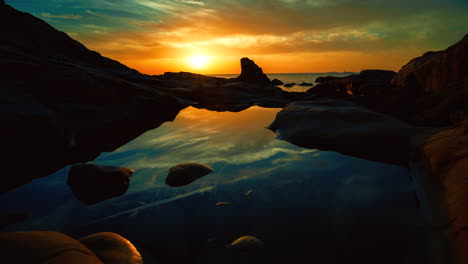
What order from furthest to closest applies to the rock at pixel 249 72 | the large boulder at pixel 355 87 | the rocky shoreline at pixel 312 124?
the rock at pixel 249 72
the large boulder at pixel 355 87
the rocky shoreline at pixel 312 124

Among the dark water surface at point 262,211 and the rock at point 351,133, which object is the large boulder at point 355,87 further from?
the dark water surface at point 262,211

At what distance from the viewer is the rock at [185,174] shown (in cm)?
446

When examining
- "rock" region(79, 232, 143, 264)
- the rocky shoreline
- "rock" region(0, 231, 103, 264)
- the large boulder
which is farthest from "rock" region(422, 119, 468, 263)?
the large boulder

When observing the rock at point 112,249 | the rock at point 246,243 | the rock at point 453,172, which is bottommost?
the rock at point 246,243

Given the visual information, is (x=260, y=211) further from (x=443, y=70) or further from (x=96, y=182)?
(x=443, y=70)

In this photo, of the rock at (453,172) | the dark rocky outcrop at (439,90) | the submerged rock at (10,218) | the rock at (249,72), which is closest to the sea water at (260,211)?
the submerged rock at (10,218)

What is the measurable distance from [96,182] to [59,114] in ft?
19.5

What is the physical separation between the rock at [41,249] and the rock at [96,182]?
1.90 m

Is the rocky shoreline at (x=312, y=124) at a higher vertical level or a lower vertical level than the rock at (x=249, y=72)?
lower

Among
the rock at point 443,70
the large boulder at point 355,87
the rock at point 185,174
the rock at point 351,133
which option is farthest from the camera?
the large boulder at point 355,87

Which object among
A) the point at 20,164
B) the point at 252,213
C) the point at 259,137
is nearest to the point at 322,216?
the point at 252,213

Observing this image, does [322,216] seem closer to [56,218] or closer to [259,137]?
[56,218]

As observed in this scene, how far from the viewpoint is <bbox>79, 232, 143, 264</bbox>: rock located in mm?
2228

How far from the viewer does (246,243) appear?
262 centimetres
